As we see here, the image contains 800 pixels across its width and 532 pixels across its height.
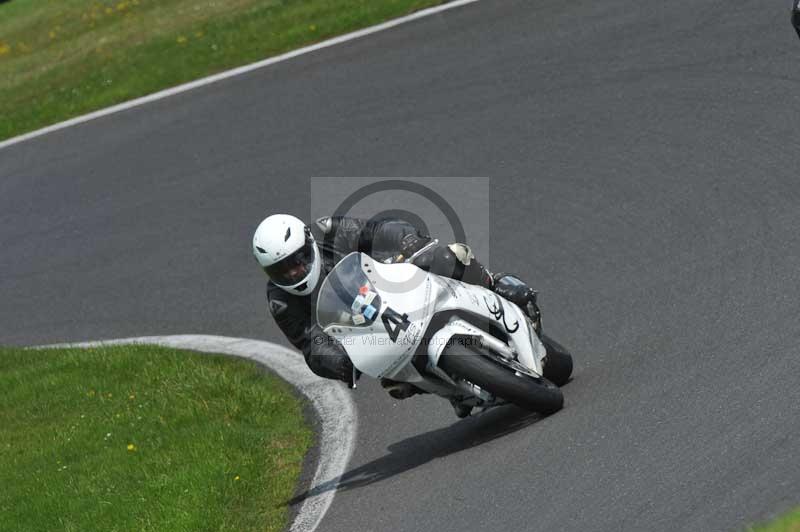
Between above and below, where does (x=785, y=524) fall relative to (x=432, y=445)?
above

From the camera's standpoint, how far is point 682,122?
10.9m

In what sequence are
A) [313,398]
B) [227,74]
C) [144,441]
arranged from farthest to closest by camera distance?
[227,74]
[313,398]
[144,441]

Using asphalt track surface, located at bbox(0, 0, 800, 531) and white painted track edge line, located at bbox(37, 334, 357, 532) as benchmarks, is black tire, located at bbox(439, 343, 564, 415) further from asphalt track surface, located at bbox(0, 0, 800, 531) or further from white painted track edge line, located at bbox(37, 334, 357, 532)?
white painted track edge line, located at bbox(37, 334, 357, 532)

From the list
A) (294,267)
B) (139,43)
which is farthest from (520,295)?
(139,43)

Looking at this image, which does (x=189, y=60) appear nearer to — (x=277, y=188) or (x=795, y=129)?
(x=277, y=188)

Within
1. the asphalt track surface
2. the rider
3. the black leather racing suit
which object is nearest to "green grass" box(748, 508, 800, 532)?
the asphalt track surface

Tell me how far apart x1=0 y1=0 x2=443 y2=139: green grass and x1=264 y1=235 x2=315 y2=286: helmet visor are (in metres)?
8.63

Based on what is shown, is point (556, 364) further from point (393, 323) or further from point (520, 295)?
point (393, 323)

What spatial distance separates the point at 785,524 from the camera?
4598 mm

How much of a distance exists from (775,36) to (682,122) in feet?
4.51

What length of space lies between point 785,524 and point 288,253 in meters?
3.25

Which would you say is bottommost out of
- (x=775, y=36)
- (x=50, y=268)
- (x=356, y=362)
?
(x=50, y=268)

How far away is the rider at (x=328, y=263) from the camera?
6945mm

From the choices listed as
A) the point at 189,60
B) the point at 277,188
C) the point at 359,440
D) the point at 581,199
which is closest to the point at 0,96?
the point at 189,60
